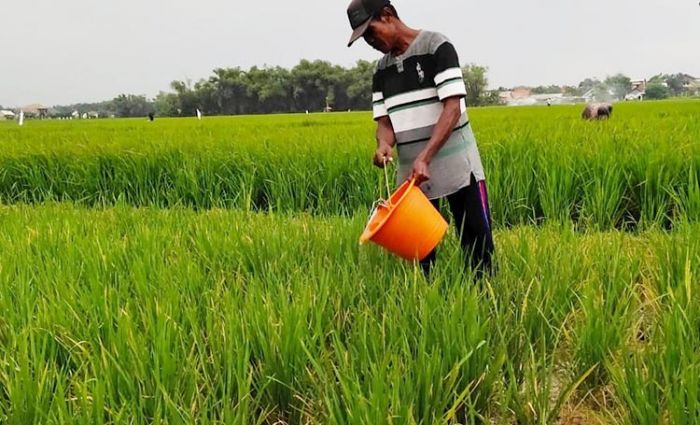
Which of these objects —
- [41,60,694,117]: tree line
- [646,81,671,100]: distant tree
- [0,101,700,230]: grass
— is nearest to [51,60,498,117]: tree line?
[41,60,694,117]: tree line

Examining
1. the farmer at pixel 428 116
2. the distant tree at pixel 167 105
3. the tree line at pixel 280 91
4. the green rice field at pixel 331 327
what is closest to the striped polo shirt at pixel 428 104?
the farmer at pixel 428 116

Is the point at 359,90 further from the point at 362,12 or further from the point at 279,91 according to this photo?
the point at 362,12

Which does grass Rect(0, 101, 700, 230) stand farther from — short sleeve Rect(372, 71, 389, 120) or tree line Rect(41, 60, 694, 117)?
tree line Rect(41, 60, 694, 117)

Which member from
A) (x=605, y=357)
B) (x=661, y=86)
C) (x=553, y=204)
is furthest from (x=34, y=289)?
(x=661, y=86)

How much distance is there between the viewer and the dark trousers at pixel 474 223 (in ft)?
6.52

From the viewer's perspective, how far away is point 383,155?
2033mm

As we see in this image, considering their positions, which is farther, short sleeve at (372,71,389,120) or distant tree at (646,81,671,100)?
distant tree at (646,81,671,100)

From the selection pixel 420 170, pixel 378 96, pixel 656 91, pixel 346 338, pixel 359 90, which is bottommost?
pixel 346 338

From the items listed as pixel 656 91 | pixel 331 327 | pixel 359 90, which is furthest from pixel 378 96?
pixel 656 91

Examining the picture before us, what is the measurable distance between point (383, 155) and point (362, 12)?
0.47 m

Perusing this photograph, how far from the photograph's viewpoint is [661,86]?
61719mm

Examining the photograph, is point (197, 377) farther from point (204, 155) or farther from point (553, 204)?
point (204, 155)

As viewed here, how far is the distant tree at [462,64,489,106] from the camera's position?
153 ft

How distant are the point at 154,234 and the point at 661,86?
68.7 m
